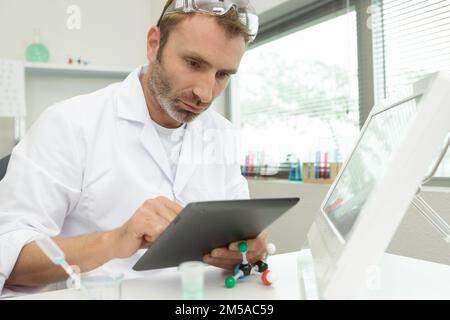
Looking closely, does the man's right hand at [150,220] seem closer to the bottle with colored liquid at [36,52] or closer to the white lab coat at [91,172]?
the white lab coat at [91,172]

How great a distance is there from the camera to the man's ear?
1.29 metres

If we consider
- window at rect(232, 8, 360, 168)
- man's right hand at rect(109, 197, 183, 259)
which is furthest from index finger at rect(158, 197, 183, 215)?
window at rect(232, 8, 360, 168)

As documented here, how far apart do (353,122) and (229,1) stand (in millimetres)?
1088

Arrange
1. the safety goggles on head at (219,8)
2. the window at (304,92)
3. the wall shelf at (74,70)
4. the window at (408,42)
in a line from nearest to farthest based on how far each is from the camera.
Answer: the safety goggles on head at (219,8) → the window at (408,42) → the window at (304,92) → the wall shelf at (74,70)

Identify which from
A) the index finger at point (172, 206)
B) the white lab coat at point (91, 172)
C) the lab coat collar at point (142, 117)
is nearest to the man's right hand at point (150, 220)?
the index finger at point (172, 206)

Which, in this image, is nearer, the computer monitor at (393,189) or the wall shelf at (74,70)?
the computer monitor at (393,189)

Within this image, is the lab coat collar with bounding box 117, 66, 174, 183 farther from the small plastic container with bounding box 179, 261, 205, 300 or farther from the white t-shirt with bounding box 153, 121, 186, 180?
the small plastic container with bounding box 179, 261, 205, 300

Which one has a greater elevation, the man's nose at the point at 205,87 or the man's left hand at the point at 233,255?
the man's nose at the point at 205,87

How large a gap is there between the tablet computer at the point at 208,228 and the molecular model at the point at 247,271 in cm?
3

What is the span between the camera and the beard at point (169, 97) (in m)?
1.21

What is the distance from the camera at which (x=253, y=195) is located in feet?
7.94

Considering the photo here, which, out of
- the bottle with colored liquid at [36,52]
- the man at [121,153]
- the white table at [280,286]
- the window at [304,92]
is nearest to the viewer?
the white table at [280,286]

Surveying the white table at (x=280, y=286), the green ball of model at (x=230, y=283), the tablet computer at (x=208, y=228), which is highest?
the tablet computer at (x=208, y=228)
